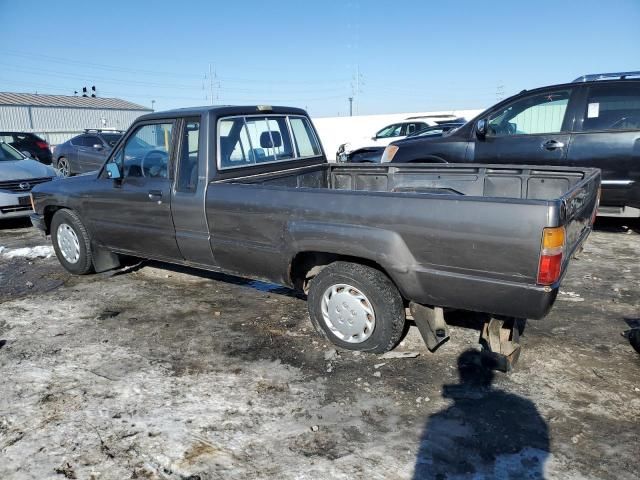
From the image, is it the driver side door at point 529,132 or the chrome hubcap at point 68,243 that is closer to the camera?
the chrome hubcap at point 68,243

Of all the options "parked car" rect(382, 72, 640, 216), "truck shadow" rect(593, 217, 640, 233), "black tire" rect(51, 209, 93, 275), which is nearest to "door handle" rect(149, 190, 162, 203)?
"black tire" rect(51, 209, 93, 275)

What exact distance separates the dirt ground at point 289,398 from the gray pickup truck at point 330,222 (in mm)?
364

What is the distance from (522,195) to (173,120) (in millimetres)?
3158

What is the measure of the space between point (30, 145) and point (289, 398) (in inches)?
577

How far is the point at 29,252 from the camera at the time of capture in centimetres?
664

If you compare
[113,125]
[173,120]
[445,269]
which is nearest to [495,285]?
[445,269]

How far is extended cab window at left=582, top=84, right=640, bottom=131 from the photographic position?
19.2 ft

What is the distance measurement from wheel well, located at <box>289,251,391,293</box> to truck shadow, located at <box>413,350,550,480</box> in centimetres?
120

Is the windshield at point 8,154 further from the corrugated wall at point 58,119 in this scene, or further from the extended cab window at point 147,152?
the corrugated wall at point 58,119

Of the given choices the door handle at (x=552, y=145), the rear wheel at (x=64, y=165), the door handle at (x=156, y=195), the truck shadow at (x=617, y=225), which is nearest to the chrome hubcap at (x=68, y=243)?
the door handle at (x=156, y=195)

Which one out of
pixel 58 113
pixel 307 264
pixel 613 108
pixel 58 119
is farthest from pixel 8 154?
pixel 58 113

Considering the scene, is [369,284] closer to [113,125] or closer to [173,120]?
[173,120]

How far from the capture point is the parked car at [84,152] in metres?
13.8

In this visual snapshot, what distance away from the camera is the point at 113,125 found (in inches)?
1559
